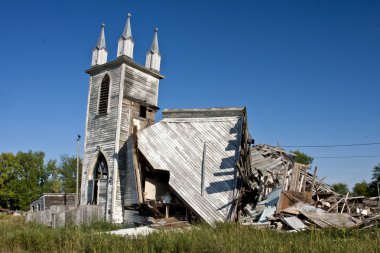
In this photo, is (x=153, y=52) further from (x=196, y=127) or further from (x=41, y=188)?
(x=41, y=188)

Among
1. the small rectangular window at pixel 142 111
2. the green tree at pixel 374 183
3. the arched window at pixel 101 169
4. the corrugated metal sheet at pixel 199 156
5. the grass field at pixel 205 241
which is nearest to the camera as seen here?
the grass field at pixel 205 241

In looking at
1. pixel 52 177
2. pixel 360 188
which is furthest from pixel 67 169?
pixel 360 188

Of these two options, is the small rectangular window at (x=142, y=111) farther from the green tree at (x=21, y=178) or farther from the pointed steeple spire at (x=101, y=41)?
the green tree at (x=21, y=178)

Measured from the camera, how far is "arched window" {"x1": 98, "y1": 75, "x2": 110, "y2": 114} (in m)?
22.1

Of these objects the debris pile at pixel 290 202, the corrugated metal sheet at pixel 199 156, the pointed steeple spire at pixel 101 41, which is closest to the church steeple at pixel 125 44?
the pointed steeple spire at pixel 101 41

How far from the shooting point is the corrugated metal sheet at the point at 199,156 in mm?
15789

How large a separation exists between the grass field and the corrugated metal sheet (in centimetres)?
475

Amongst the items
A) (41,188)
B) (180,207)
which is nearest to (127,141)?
(180,207)

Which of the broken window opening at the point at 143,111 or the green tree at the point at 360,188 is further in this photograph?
the green tree at the point at 360,188

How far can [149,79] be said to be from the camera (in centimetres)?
2322

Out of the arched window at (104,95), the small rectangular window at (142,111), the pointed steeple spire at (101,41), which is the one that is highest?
the pointed steeple spire at (101,41)

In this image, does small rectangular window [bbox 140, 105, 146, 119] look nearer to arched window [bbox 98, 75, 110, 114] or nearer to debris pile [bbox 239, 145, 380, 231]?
arched window [bbox 98, 75, 110, 114]

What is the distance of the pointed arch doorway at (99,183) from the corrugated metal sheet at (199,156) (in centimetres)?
402

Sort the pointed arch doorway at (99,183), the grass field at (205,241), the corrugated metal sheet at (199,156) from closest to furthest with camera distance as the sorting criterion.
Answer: the grass field at (205,241)
the corrugated metal sheet at (199,156)
the pointed arch doorway at (99,183)
